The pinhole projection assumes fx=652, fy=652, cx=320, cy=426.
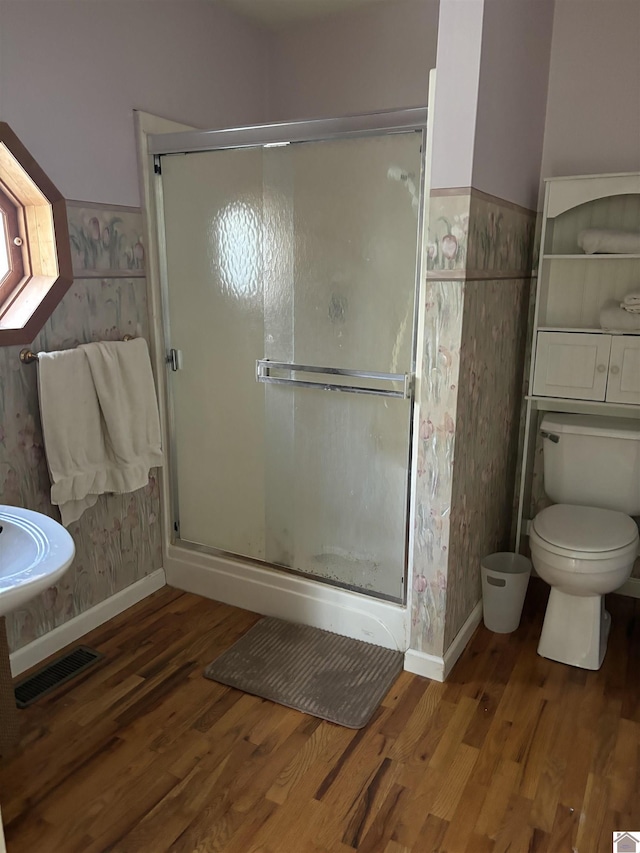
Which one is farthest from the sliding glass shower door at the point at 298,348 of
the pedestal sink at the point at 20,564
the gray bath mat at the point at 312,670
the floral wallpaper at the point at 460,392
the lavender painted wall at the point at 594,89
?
the pedestal sink at the point at 20,564

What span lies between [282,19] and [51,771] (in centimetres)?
302

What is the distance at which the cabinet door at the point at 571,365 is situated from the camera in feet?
7.92

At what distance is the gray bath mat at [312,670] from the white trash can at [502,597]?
1.32ft

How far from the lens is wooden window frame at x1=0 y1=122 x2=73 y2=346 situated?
6.68ft

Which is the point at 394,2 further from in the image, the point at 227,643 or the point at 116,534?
the point at 227,643

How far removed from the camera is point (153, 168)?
246 centimetres

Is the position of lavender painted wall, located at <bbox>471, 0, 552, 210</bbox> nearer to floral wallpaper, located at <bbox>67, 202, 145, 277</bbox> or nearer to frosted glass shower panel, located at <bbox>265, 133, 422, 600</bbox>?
frosted glass shower panel, located at <bbox>265, 133, 422, 600</bbox>

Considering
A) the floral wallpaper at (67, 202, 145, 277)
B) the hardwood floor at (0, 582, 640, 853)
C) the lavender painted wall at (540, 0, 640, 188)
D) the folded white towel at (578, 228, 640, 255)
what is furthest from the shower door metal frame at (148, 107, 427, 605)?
the lavender painted wall at (540, 0, 640, 188)

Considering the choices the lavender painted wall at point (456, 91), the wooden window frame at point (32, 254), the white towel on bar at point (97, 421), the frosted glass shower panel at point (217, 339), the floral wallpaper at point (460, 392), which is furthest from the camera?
the frosted glass shower panel at point (217, 339)

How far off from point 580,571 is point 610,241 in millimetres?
1187

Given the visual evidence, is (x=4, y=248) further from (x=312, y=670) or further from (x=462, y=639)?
(x=462, y=639)

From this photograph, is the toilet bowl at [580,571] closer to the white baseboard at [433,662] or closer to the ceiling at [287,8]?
the white baseboard at [433,662]

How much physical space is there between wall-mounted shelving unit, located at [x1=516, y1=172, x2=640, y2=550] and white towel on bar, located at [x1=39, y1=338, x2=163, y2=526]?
→ 58.4 inches

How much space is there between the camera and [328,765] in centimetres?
182
